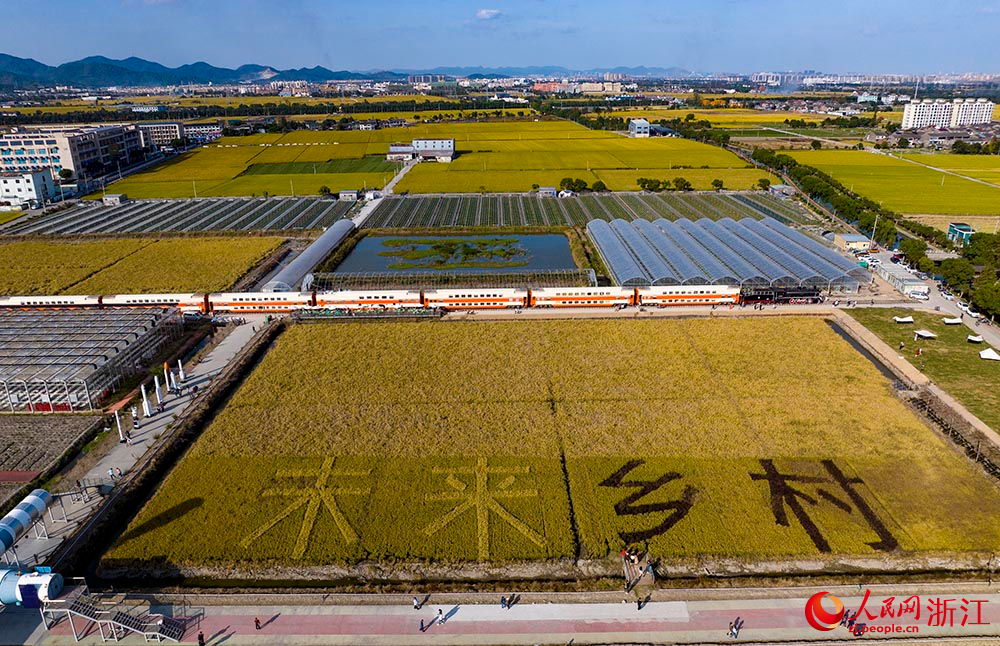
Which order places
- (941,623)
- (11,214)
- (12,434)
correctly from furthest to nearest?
(11,214) < (12,434) < (941,623)

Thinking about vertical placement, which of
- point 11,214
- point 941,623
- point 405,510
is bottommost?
point 941,623

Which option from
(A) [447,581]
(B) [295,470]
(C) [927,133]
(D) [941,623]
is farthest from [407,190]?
(C) [927,133]

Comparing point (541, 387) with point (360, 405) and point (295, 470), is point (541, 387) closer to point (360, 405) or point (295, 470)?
point (360, 405)

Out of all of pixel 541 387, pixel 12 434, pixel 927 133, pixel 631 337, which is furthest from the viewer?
pixel 927 133

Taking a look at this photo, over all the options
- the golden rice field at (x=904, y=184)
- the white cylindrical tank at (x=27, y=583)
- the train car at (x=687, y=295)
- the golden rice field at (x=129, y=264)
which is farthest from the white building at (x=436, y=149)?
the white cylindrical tank at (x=27, y=583)

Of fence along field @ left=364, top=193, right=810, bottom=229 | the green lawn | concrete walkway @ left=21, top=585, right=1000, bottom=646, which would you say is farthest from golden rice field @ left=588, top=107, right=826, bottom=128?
concrete walkway @ left=21, top=585, right=1000, bottom=646

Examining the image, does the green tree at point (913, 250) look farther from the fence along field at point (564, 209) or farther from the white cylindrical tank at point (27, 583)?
the white cylindrical tank at point (27, 583)

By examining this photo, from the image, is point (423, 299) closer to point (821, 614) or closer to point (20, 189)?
point (821, 614)

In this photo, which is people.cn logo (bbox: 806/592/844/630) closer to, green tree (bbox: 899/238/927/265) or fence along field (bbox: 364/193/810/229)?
green tree (bbox: 899/238/927/265)
